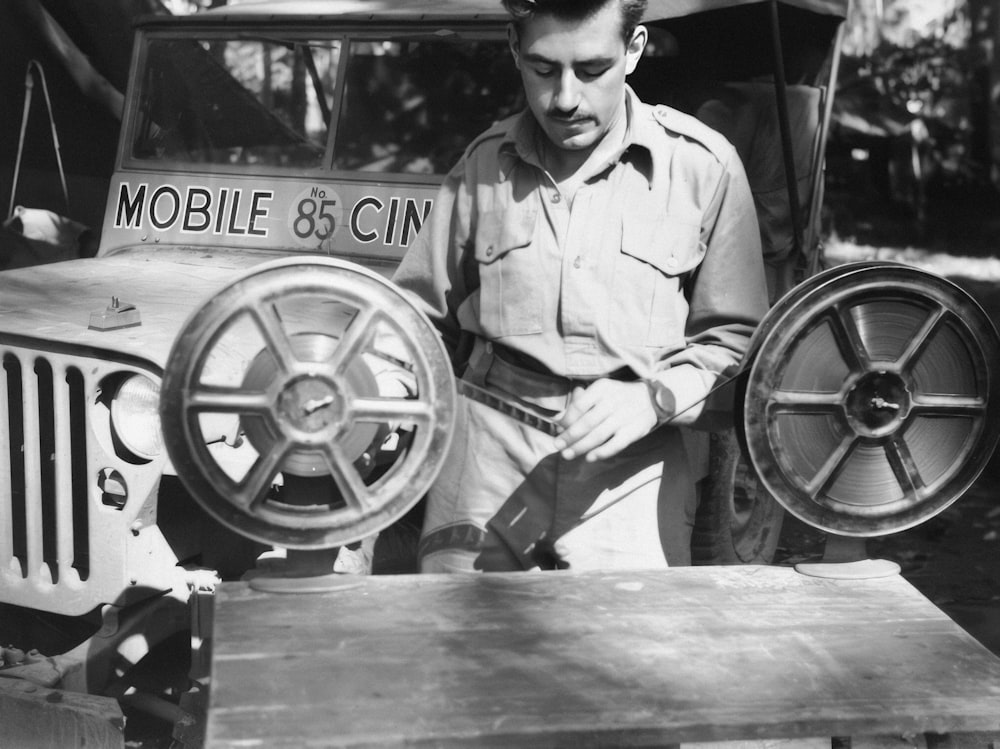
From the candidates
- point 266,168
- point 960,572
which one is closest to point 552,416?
point 266,168

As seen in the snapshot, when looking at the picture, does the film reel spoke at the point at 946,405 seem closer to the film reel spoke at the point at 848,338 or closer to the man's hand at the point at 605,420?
the film reel spoke at the point at 848,338

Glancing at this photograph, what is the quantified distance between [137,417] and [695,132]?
1309 mm

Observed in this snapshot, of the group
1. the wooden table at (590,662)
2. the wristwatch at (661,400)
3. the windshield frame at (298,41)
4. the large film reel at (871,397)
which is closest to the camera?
the wooden table at (590,662)

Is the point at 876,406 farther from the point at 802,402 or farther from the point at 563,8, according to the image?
the point at 563,8

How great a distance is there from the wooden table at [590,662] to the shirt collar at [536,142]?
2.39 ft

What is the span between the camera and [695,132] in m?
2.24

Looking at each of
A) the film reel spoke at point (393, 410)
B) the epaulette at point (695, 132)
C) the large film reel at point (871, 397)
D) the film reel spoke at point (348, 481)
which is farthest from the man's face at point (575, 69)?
the film reel spoke at point (348, 481)

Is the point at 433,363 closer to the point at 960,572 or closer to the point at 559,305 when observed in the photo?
the point at 559,305

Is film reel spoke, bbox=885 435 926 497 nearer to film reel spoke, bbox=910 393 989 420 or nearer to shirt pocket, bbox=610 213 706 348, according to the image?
film reel spoke, bbox=910 393 989 420

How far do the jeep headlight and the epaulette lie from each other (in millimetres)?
1197

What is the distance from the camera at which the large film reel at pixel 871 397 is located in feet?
6.24

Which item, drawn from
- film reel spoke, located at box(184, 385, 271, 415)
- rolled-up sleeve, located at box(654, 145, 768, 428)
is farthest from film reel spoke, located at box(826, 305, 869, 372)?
film reel spoke, located at box(184, 385, 271, 415)

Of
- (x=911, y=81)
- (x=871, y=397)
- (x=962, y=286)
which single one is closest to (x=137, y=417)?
(x=871, y=397)

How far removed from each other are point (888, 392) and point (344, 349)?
32.8 inches
